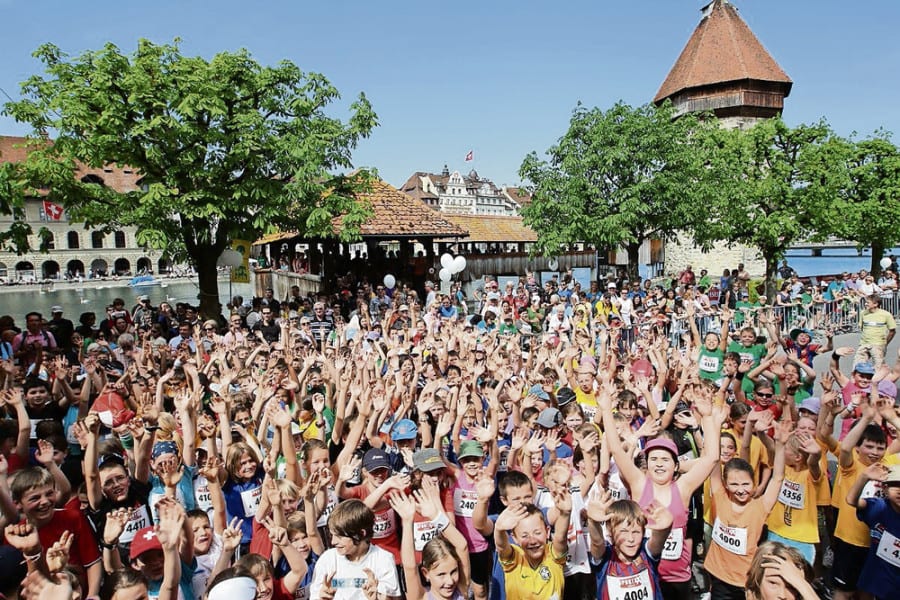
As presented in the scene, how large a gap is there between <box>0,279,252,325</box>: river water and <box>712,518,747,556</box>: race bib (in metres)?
33.3

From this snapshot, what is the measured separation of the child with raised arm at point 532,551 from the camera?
3.47m

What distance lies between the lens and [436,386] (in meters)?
6.19

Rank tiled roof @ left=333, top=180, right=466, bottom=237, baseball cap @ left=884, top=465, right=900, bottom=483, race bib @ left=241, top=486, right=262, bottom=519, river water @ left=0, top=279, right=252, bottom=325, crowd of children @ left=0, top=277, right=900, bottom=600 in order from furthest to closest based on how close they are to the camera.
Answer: river water @ left=0, top=279, right=252, bottom=325 → tiled roof @ left=333, top=180, right=466, bottom=237 → race bib @ left=241, top=486, right=262, bottom=519 → baseball cap @ left=884, top=465, right=900, bottom=483 → crowd of children @ left=0, top=277, right=900, bottom=600

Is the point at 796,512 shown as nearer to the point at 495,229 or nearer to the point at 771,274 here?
the point at 771,274

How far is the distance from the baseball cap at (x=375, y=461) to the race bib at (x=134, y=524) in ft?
5.23

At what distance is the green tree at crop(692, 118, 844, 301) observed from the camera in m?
22.9

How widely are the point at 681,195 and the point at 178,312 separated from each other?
52.8 ft

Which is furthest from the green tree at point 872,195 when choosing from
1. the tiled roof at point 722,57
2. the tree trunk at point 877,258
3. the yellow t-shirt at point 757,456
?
the yellow t-shirt at point 757,456

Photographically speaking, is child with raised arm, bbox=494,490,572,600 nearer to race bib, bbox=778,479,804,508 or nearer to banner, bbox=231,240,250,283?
race bib, bbox=778,479,804,508

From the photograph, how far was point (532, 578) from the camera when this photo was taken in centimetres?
353

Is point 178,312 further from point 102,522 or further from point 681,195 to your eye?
point 681,195

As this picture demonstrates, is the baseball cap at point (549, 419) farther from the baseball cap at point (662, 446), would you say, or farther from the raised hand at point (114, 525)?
the raised hand at point (114, 525)

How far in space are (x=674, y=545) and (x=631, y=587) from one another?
598mm

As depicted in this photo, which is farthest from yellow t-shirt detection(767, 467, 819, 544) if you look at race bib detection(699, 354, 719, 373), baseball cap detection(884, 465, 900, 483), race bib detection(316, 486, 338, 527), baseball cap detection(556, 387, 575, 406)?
race bib detection(699, 354, 719, 373)
